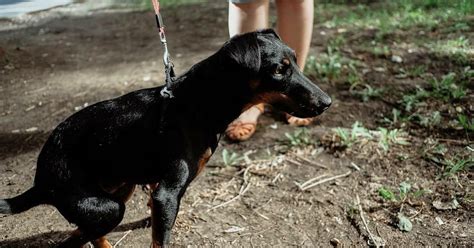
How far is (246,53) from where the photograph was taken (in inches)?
78.0

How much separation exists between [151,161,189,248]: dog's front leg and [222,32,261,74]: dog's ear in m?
0.54

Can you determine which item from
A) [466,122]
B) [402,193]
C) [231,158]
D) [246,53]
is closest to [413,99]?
[466,122]

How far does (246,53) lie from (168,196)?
0.75 m

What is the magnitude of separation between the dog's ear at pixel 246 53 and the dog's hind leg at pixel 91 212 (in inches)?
34.8

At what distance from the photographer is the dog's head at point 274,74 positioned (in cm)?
200

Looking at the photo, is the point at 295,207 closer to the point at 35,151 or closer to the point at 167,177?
the point at 167,177

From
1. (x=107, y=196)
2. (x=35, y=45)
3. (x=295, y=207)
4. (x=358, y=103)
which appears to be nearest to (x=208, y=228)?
(x=295, y=207)

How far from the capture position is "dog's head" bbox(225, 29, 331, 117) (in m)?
2.00

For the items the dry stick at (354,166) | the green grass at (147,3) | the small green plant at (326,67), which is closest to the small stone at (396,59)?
the small green plant at (326,67)

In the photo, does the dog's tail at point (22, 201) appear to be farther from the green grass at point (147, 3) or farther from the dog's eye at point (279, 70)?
the green grass at point (147, 3)

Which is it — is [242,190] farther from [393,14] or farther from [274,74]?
[393,14]

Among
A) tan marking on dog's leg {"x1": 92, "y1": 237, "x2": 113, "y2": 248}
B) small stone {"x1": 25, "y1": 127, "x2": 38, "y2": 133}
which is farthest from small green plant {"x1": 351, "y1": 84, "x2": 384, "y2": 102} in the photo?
small stone {"x1": 25, "y1": 127, "x2": 38, "y2": 133}

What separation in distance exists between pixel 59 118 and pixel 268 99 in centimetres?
247

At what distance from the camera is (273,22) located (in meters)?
6.93
